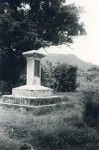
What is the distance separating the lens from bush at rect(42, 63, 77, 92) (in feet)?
86.6

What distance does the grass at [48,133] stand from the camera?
9.41 m

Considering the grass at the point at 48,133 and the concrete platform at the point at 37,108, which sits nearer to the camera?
the grass at the point at 48,133

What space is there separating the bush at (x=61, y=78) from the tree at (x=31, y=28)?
215cm

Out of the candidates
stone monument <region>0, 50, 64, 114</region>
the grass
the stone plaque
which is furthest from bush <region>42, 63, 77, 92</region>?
the grass

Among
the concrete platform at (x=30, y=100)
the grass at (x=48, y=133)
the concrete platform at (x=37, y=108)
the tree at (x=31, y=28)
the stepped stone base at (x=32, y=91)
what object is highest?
the tree at (x=31, y=28)

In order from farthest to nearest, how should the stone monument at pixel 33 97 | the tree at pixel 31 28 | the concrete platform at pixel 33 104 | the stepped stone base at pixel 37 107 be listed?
the tree at pixel 31 28
the stone monument at pixel 33 97
the concrete platform at pixel 33 104
the stepped stone base at pixel 37 107

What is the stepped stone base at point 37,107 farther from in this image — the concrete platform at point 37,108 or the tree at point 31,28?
the tree at point 31,28

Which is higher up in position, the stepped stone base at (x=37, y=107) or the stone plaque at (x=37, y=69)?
the stone plaque at (x=37, y=69)

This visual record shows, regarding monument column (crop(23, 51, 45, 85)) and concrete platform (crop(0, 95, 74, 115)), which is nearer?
concrete platform (crop(0, 95, 74, 115))

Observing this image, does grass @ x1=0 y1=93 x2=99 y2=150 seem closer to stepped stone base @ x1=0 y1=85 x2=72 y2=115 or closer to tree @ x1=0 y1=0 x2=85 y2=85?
stepped stone base @ x1=0 y1=85 x2=72 y2=115

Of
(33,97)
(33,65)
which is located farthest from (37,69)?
(33,97)

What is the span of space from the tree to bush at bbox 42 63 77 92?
7.06ft

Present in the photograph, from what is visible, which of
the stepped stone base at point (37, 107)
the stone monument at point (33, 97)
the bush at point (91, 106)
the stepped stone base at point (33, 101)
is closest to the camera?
the bush at point (91, 106)

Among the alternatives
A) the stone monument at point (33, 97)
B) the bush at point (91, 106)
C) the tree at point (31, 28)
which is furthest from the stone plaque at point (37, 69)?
the tree at point (31, 28)
